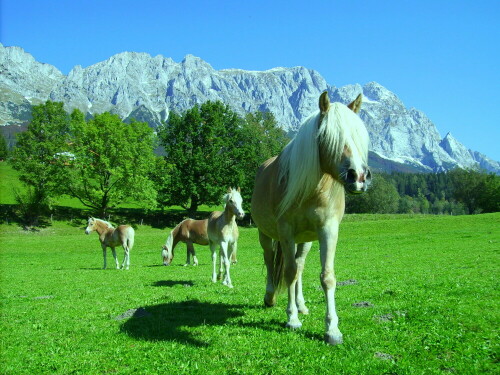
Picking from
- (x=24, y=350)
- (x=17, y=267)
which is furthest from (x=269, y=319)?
(x=17, y=267)

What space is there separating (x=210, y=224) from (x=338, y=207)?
453 inches

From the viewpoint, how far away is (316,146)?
6.54 metres

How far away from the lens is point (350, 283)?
506 inches

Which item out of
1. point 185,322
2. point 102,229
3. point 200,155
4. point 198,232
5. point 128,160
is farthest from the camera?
point 200,155

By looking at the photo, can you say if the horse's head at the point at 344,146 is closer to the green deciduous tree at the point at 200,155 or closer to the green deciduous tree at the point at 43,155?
the green deciduous tree at the point at 200,155

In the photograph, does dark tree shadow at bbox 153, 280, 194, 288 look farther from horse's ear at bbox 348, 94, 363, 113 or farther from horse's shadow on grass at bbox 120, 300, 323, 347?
horse's ear at bbox 348, 94, 363, 113

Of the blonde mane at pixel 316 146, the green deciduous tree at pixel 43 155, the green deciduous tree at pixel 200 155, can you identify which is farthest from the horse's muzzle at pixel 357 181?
the green deciduous tree at pixel 43 155

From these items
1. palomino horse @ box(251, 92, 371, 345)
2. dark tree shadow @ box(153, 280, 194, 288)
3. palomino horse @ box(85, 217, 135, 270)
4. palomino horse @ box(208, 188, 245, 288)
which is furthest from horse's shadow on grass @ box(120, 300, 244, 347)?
palomino horse @ box(85, 217, 135, 270)

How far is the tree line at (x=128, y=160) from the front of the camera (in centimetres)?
5684

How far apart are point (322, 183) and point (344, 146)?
773 mm

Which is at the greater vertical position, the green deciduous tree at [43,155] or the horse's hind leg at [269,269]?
the green deciduous tree at [43,155]

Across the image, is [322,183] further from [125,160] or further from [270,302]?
[125,160]

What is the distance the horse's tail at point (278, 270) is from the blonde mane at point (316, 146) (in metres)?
2.03

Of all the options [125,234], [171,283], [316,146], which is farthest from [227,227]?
[125,234]
